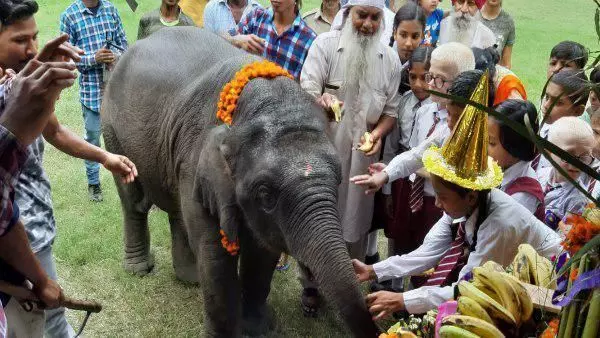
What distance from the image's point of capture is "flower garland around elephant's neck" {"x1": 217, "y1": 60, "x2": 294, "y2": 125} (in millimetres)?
3891

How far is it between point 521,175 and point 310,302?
201cm

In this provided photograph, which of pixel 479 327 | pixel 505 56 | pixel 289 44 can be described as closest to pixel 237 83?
pixel 289 44

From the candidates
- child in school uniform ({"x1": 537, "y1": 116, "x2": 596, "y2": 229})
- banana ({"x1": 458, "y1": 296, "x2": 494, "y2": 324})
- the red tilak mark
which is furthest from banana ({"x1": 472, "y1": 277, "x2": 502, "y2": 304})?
child in school uniform ({"x1": 537, "y1": 116, "x2": 596, "y2": 229})

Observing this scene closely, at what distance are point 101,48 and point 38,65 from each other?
4.05 metres

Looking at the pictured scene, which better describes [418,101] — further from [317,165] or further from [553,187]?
[317,165]

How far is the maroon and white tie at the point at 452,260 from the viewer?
11.0 ft

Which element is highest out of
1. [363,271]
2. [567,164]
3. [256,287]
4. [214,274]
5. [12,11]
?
[12,11]

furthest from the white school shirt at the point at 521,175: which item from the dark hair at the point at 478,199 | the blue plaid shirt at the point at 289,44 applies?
the blue plaid shirt at the point at 289,44

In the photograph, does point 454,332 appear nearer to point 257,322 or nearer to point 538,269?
point 538,269

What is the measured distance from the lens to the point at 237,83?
13.0 ft

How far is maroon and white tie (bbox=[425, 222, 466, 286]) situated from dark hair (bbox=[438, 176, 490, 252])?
9 cm

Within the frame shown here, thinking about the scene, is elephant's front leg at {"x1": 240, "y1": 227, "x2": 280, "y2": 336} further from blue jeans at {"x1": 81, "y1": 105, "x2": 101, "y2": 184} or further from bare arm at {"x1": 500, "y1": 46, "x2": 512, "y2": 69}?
bare arm at {"x1": 500, "y1": 46, "x2": 512, "y2": 69}

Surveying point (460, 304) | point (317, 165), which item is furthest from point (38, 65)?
point (460, 304)

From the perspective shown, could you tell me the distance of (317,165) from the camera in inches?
139
